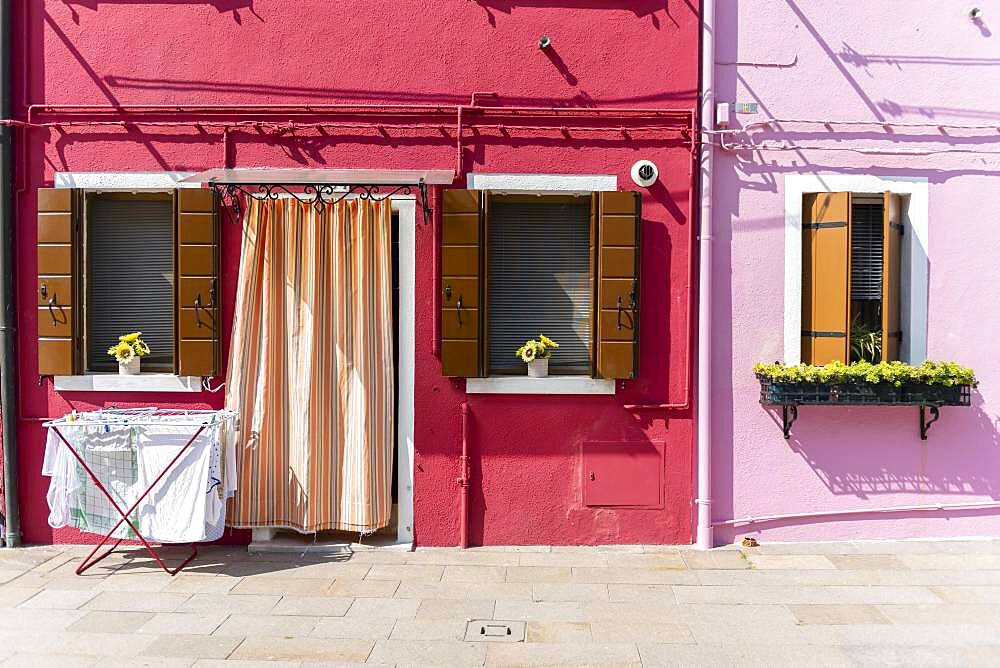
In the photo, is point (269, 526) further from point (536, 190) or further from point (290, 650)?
point (536, 190)

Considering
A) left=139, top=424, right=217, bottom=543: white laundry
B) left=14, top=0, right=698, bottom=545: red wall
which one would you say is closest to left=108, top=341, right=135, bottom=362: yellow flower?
left=14, top=0, right=698, bottom=545: red wall

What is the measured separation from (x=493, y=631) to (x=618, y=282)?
284 cm

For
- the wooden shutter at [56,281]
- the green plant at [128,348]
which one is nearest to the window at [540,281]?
the green plant at [128,348]

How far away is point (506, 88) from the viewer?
6.21 meters

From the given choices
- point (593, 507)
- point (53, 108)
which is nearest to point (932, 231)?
point (593, 507)

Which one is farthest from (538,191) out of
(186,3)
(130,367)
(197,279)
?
(130,367)

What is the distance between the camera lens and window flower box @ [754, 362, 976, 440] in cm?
594

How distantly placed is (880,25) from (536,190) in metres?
3.15

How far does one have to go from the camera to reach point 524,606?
504 centimetres

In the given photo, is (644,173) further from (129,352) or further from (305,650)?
(129,352)

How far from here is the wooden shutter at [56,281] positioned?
20.0 feet

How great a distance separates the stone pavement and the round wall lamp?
2985 millimetres

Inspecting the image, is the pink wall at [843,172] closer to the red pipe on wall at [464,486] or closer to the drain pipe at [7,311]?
the red pipe on wall at [464,486]

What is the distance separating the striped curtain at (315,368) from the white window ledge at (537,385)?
736 mm
